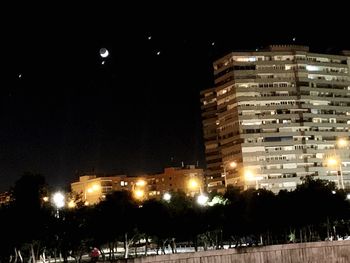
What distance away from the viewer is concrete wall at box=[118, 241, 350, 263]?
23453 mm

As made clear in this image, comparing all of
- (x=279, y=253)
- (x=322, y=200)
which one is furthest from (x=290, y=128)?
(x=279, y=253)

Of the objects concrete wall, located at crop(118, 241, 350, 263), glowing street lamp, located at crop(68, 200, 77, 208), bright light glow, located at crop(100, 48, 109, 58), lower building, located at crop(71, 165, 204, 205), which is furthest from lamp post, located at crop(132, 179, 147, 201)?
lower building, located at crop(71, 165, 204, 205)

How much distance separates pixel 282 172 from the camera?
153 metres

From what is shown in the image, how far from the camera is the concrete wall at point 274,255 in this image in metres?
23.5

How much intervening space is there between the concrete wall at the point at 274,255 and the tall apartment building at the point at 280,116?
388ft

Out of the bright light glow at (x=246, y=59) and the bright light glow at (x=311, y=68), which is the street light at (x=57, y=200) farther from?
the bright light glow at (x=311, y=68)

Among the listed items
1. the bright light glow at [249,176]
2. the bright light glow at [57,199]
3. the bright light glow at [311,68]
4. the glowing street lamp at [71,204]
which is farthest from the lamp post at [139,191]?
the bright light glow at [311,68]

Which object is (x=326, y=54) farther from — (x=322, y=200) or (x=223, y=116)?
(x=322, y=200)

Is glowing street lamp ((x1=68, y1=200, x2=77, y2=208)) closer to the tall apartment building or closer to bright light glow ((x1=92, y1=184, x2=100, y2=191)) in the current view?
the tall apartment building

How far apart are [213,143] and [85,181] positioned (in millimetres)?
47828

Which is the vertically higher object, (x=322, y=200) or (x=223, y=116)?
(x=223, y=116)

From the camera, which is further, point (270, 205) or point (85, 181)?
point (85, 181)

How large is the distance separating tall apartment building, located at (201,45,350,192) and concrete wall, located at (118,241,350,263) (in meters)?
118

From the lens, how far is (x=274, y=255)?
26.8 m
